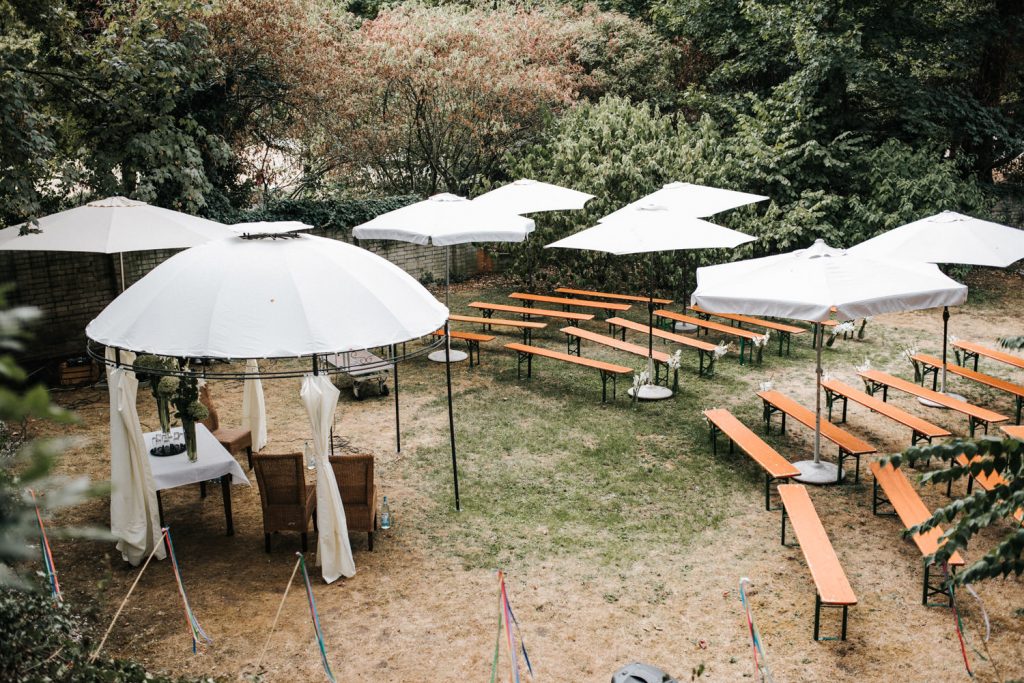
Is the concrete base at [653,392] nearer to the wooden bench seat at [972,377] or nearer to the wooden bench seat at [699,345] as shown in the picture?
the wooden bench seat at [699,345]

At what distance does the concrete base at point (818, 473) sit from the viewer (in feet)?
27.6

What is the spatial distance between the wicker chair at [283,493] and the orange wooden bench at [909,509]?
4.60 meters

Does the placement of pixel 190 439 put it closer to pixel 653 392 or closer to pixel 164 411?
pixel 164 411

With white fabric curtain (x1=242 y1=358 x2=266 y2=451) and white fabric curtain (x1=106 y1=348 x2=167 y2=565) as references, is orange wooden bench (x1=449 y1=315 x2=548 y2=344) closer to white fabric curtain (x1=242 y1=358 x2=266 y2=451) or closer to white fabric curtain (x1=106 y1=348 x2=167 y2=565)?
white fabric curtain (x1=242 y1=358 x2=266 y2=451)

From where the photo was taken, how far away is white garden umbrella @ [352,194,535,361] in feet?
37.2

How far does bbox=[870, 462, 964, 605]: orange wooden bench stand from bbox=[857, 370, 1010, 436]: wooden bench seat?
1725mm

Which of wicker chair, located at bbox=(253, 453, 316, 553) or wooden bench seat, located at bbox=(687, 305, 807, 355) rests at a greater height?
wooden bench seat, located at bbox=(687, 305, 807, 355)

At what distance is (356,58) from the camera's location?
17.5 meters

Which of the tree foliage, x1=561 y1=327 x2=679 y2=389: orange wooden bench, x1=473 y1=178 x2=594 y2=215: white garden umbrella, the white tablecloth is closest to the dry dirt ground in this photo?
the white tablecloth

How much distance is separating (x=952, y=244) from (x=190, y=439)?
916cm

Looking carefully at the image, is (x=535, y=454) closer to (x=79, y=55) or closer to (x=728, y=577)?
(x=728, y=577)

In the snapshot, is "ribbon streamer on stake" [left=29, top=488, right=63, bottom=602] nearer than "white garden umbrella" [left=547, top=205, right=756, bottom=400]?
Yes

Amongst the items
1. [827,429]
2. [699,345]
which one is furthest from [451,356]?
[827,429]

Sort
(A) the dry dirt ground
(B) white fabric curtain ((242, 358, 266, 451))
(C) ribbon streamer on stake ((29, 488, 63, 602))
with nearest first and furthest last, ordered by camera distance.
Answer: (C) ribbon streamer on stake ((29, 488, 63, 602)) < (A) the dry dirt ground < (B) white fabric curtain ((242, 358, 266, 451))
